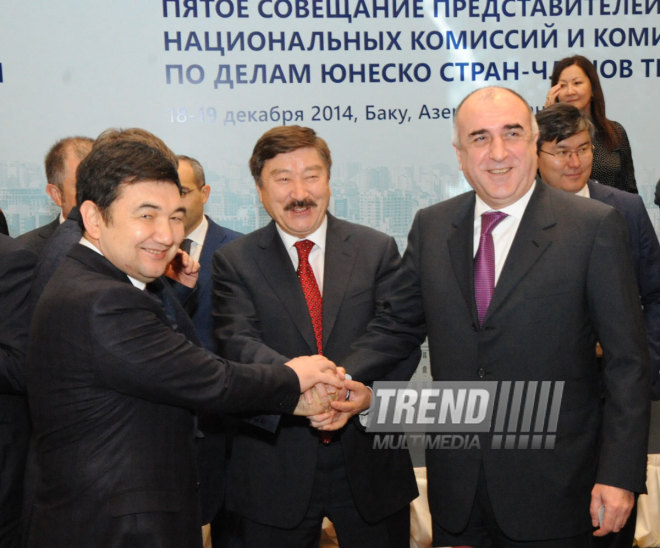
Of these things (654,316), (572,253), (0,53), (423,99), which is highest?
(0,53)

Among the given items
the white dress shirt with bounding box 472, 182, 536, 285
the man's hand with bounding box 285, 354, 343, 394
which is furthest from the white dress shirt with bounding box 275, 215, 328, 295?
the white dress shirt with bounding box 472, 182, 536, 285

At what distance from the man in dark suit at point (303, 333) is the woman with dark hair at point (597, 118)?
1847mm

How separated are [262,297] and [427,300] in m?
0.58

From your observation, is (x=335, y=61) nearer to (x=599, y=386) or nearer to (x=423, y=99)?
(x=423, y=99)

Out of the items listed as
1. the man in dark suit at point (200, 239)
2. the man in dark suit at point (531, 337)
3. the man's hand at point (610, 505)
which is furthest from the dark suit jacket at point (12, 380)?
the man's hand at point (610, 505)

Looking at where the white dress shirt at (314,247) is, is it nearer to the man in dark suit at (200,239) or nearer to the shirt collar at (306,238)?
the shirt collar at (306,238)

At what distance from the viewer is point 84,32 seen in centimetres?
493

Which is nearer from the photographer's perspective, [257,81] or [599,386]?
[599,386]

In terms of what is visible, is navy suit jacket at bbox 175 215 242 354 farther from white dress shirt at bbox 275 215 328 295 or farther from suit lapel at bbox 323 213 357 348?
suit lapel at bbox 323 213 357 348

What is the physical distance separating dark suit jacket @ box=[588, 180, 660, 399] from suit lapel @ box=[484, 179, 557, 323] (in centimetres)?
52

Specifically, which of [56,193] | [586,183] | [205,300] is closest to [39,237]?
[56,193]

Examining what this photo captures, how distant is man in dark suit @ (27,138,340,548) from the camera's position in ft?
6.59

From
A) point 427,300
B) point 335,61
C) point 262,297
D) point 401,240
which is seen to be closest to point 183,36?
point 335,61

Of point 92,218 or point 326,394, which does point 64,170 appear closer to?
point 92,218
